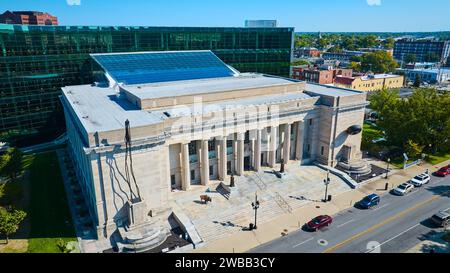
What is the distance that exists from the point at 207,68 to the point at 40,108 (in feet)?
131

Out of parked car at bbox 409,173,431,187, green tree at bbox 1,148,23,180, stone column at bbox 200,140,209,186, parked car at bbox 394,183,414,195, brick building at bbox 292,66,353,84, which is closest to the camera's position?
stone column at bbox 200,140,209,186

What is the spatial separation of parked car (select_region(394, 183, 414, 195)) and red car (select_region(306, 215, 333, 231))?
646 inches

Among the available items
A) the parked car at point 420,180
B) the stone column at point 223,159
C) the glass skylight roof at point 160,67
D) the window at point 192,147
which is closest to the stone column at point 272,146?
the stone column at point 223,159

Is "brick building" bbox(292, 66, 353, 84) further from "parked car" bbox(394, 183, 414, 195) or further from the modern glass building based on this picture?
"parked car" bbox(394, 183, 414, 195)

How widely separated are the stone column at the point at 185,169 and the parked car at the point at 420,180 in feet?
129

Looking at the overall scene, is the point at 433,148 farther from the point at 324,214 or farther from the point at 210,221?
the point at 210,221

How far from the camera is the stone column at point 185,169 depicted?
49737 mm

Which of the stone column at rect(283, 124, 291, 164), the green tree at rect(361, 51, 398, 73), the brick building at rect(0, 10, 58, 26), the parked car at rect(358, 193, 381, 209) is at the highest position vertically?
the brick building at rect(0, 10, 58, 26)

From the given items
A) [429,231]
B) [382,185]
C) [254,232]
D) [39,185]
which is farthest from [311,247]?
[39,185]

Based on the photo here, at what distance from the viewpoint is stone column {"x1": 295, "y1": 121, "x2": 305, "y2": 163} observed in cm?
6133

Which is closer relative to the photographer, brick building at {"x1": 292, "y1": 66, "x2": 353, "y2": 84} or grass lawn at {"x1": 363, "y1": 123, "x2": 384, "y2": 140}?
grass lawn at {"x1": 363, "y1": 123, "x2": 384, "y2": 140}

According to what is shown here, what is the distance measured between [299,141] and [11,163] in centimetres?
5086

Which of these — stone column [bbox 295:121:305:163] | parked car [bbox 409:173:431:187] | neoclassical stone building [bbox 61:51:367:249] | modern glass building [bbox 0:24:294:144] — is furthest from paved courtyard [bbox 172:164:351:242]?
modern glass building [bbox 0:24:294:144]

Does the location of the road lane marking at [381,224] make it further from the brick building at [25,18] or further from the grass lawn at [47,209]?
the brick building at [25,18]
